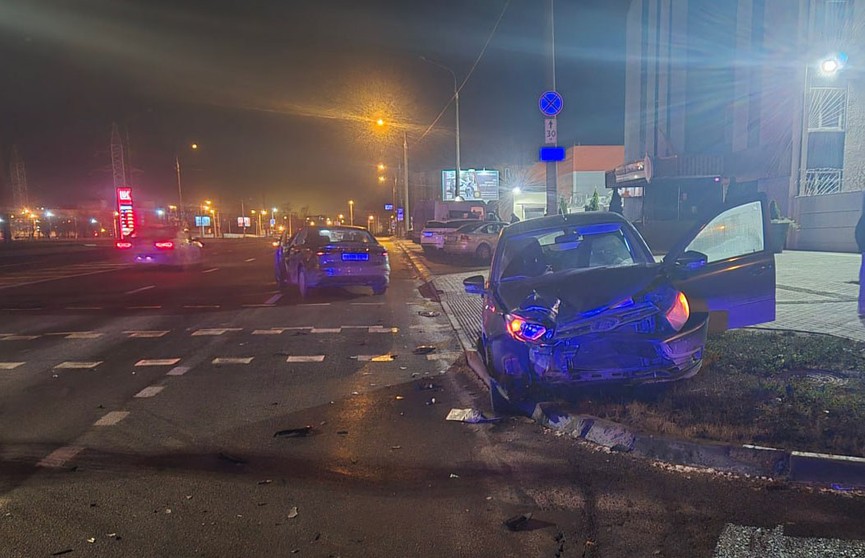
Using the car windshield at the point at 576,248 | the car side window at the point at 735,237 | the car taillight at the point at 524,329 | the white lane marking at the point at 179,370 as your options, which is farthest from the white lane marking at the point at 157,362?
the car side window at the point at 735,237

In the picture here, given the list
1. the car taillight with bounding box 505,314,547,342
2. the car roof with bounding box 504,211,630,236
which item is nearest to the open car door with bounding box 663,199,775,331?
the car roof with bounding box 504,211,630,236

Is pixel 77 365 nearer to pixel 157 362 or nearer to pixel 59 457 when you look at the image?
pixel 157 362

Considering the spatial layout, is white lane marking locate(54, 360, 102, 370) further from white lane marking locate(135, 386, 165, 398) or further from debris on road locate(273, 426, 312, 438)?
debris on road locate(273, 426, 312, 438)

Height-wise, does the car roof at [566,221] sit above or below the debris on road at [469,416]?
above

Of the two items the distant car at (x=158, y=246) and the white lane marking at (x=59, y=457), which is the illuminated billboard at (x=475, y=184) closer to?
the distant car at (x=158, y=246)

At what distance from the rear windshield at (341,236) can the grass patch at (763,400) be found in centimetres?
918

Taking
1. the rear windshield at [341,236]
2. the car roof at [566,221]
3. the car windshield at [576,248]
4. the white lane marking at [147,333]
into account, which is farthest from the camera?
the rear windshield at [341,236]

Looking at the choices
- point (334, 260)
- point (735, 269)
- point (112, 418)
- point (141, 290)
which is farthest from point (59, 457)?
point (141, 290)

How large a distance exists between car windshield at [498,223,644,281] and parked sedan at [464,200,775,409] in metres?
0.01

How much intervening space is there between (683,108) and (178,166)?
42.1m

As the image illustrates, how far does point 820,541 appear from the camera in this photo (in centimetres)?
305

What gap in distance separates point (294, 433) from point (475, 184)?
5825cm

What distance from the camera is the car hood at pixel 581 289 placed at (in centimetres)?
483

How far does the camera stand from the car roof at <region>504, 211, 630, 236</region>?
6730 mm
